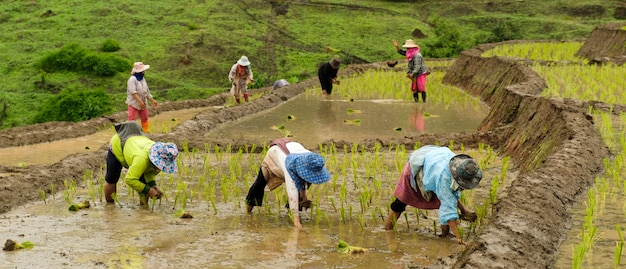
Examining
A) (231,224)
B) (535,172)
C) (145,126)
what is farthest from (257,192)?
(145,126)

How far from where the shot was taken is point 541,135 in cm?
983

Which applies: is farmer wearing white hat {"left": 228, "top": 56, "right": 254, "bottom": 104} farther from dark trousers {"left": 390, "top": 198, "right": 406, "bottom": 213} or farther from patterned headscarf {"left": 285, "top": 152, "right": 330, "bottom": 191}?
dark trousers {"left": 390, "top": 198, "right": 406, "bottom": 213}

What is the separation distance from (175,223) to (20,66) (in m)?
20.5

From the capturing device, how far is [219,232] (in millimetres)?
6770

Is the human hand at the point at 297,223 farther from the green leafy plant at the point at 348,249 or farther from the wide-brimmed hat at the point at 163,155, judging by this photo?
the wide-brimmed hat at the point at 163,155

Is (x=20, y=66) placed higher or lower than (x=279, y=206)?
lower

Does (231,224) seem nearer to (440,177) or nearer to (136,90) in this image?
(440,177)

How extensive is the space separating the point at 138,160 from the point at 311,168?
1.73 m

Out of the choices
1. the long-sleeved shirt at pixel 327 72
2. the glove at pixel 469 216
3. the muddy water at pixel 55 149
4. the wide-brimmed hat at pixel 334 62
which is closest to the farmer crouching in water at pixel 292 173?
the glove at pixel 469 216

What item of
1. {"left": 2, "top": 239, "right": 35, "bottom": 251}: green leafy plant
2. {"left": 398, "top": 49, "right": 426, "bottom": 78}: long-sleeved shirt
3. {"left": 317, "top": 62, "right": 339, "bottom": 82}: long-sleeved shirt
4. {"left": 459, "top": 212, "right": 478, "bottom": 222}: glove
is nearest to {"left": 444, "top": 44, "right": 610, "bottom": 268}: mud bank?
{"left": 459, "top": 212, "right": 478, "bottom": 222}: glove

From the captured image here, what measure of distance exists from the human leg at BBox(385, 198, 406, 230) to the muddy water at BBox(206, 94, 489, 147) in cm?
469

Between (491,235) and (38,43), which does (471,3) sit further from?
(491,235)

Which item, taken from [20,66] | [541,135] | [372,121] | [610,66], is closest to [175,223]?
[541,135]

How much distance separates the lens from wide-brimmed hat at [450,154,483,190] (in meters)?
5.95
